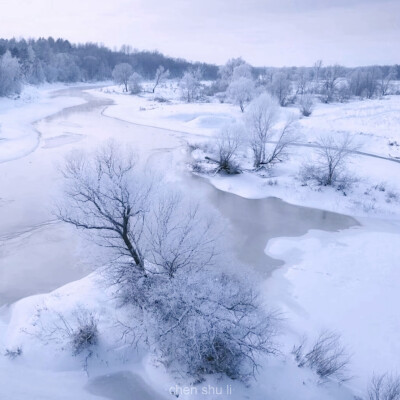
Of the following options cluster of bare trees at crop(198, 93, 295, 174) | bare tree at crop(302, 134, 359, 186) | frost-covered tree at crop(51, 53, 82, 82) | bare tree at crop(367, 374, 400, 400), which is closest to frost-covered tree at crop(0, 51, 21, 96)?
frost-covered tree at crop(51, 53, 82, 82)

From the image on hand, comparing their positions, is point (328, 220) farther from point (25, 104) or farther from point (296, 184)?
point (25, 104)

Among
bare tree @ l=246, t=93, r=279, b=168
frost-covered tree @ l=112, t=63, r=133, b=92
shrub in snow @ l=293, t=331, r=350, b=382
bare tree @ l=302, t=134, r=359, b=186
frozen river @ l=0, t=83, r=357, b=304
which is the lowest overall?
shrub in snow @ l=293, t=331, r=350, b=382

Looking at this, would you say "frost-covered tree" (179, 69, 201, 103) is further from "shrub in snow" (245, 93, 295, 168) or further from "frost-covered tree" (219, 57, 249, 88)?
"shrub in snow" (245, 93, 295, 168)

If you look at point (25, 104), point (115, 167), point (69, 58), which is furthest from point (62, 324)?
point (69, 58)

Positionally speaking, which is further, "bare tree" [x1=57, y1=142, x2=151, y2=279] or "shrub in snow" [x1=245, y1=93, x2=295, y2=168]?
"shrub in snow" [x1=245, y1=93, x2=295, y2=168]

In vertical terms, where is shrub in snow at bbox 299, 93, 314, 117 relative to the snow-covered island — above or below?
above

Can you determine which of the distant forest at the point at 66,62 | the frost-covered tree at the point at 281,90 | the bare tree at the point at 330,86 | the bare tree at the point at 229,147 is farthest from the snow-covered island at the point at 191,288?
the distant forest at the point at 66,62
